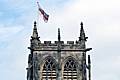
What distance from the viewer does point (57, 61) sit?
4731 cm

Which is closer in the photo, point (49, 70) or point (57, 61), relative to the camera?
point (49, 70)

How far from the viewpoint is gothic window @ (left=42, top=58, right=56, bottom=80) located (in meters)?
46.4

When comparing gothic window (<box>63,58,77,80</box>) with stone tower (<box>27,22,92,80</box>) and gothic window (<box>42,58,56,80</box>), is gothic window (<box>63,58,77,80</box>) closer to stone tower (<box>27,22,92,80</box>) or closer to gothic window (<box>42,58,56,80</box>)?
stone tower (<box>27,22,92,80</box>)

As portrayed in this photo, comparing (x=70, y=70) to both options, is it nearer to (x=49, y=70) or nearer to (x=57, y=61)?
(x=57, y=61)

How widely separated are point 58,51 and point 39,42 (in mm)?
2932

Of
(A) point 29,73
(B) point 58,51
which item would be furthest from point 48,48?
(A) point 29,73

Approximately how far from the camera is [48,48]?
1863 inches

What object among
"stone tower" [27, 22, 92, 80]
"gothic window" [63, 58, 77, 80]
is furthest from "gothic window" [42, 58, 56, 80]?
"gothic window" [63, 58, 77, 80]

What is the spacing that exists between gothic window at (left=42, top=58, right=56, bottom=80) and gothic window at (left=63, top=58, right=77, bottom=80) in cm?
152

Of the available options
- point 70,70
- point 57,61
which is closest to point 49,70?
point 57,61

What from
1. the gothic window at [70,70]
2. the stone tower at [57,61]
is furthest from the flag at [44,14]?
the gothic window at [70,70]

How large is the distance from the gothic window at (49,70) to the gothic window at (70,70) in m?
1.52

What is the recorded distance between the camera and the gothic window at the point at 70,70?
46.4 metres

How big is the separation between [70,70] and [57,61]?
2197 mm
